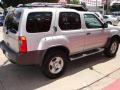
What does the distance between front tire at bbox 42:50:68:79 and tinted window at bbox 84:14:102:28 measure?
4.54 ft

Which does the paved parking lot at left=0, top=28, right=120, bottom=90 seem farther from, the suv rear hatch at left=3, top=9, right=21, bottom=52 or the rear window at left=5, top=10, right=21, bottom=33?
the rear window at left=5, top=10, right=21, bottom=33

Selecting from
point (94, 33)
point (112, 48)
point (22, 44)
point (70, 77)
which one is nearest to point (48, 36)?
point (22, 44)

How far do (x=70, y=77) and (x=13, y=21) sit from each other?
7.00ft

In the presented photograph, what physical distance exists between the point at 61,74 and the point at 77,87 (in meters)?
0.81

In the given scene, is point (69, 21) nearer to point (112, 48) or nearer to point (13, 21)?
point (13, 21)

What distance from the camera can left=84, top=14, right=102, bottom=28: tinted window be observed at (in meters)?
6.55

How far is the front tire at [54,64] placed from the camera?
216 inches

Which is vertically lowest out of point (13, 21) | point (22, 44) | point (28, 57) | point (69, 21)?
point (28, 57)

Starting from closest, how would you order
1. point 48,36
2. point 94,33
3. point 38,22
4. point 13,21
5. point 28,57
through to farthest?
point 28,57 < point 38,22 < point 48,36 < point 13,21 < point 94,33

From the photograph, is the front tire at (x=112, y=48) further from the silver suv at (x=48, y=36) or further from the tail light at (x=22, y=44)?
the tail light at (x=22, y=44)

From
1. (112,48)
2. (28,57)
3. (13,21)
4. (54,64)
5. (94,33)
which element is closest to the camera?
(28,57)

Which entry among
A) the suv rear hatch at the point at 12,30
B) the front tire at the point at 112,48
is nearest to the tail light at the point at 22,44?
the suv rear hatch at the point at 12,30

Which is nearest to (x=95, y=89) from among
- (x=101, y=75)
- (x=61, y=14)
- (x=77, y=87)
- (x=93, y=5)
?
(x=77, y=87)

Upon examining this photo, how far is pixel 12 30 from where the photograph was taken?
5504mm
